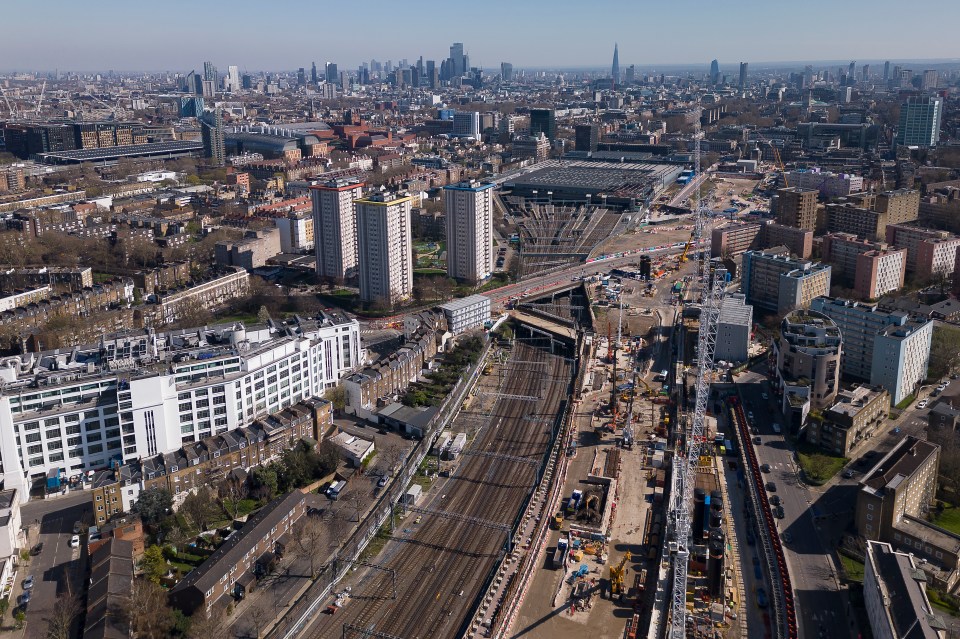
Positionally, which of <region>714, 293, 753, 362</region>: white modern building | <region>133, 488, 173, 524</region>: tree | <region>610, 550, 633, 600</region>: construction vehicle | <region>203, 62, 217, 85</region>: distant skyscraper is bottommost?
<region>610, 550, 633, 600</region>: construction vehicle

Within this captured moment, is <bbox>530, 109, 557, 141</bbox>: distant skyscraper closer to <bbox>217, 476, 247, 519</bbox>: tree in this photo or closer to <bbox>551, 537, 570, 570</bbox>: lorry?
<bbox>217, 476, 247, 519</bbox>: tree

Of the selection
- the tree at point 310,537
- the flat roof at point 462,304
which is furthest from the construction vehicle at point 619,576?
the flat roof at point 462,304

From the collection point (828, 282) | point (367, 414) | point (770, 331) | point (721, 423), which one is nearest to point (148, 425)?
point (367, 414)

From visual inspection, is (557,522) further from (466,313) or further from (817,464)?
(466,313)

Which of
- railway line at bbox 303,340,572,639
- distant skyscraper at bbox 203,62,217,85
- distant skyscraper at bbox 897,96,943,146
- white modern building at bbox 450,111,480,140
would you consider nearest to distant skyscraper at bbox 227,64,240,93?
distant skyscraper at bbox 203,62,217,85

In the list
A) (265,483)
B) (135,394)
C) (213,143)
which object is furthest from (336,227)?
(213,143)
